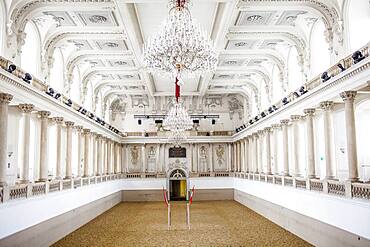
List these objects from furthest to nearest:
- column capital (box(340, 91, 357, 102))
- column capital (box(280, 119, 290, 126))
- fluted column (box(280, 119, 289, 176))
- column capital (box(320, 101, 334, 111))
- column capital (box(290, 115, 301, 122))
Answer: fluted column (box(280, 119, 289, 176)), column capital (box(280, 119, 290, 126)), column capital (box(290, 115, 301, 122)), column capital (box(320, 101, 334, 111)), column capital (box(340, 91, 357, 102))

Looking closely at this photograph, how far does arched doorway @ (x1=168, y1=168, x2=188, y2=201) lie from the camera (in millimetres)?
32219

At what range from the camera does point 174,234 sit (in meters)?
15.6

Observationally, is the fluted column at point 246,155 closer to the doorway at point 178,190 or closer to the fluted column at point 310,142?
the doorway at point 178,190

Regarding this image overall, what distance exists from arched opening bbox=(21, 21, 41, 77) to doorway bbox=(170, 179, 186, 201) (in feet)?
61.5

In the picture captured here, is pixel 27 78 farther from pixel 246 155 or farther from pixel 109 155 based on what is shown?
pixel 246 155

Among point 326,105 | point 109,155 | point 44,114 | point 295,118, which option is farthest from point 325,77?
point 109,155

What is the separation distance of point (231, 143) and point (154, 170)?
6.81 meters

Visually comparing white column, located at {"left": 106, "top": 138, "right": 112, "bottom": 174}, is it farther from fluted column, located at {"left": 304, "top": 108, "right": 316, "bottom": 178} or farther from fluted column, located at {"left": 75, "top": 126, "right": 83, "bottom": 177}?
fluted column, located at {"left": 304, "top": 108, "right": 316, "bottom": 178}

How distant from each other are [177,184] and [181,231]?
16.8 m

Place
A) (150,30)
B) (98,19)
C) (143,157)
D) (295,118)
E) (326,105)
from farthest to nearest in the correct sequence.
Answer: (143,157) → (295,118) → (150,30) → (98,19) → (326,105)

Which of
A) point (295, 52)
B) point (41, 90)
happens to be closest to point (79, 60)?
point (41, 90)

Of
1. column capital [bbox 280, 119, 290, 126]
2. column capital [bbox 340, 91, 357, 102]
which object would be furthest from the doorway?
column capital [bbox 340, 91, 357, 102]

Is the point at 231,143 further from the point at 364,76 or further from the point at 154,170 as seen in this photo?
the point at 364,76

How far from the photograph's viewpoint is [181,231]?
1634 centimetres
